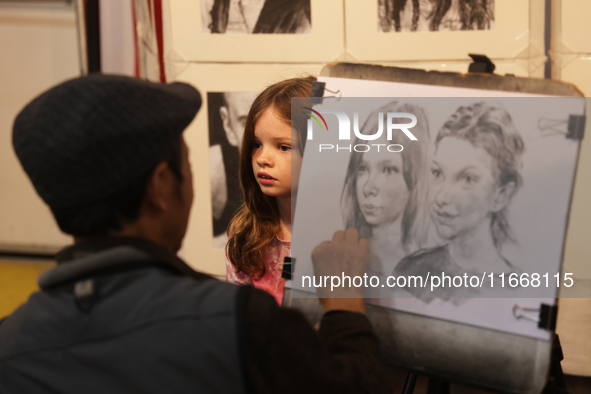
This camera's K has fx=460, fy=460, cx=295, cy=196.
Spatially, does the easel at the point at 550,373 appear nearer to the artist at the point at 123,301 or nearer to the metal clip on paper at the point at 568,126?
the metal clip on paper at the point at 568,126

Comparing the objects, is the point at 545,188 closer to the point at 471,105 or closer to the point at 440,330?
the point at 471,105

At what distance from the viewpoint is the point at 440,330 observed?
0.93 metres

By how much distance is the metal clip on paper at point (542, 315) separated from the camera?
861 millimetres

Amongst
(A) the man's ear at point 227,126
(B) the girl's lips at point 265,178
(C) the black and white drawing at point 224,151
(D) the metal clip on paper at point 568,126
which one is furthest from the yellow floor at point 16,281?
(D) the metal clip on paper at point 568,126

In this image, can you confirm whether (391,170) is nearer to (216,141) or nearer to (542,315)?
(542,315)

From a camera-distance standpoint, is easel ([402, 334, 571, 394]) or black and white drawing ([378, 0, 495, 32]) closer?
easel ([402, 334, 571, 394])

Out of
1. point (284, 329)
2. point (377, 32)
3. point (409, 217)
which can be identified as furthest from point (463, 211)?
point (377, 32)

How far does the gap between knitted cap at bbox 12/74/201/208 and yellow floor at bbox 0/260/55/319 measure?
8.19 ft

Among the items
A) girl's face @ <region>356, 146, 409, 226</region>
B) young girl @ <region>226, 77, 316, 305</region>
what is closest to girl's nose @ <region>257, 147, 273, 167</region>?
young girl @ <region>226, 77, 316, 305</region>

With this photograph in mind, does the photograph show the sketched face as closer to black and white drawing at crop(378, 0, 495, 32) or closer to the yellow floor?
black and white drawing at crop(378, 0, 495, 32)

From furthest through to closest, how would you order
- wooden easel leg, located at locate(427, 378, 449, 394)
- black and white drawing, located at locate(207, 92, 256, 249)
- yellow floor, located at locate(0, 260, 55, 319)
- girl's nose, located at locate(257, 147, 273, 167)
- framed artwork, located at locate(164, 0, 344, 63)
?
yellow floor, located at locate(0, 260, 55, 319), black and white drawing, located at locate(207, 92, 256, 249), framed artwork, located at locate(164, 0, 344, 63), girl's nose, located at locate(257, 147, 273, 167), wooden easel leg, located at locate(427, 378, 449, 394)

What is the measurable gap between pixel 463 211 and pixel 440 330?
0.81ft

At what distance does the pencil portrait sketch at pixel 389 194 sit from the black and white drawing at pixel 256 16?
3.05ft

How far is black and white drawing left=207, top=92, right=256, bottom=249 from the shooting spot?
190 centimetres
